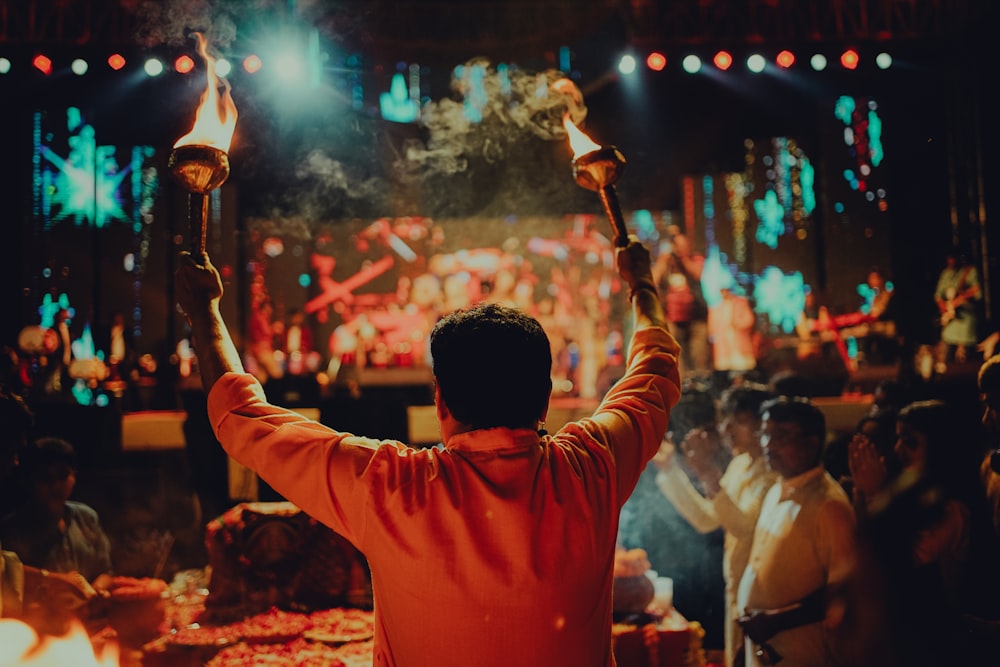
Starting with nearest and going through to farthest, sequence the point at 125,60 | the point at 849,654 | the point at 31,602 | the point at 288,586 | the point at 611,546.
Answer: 1. the point at 611,546
2. the point at 849,654
3. the point at 31,602
4. the point at 288,586
5. the point at 125,60

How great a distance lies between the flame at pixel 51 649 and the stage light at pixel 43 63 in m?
6.11

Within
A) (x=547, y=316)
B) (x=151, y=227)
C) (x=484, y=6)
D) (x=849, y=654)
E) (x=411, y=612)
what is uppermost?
(x=484, y=6)

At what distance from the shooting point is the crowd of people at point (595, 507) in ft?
5.13

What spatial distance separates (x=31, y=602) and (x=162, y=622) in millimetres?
602

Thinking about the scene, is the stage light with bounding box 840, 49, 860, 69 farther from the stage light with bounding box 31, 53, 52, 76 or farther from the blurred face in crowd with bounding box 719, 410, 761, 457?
the stage light with bounding box 31, 53, 52, 76

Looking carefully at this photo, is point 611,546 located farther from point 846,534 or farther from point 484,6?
point 484,6

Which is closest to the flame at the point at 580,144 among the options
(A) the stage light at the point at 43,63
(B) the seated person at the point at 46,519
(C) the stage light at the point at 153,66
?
(B) the seated person at the point at 46,519

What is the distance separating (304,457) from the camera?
1620 mm

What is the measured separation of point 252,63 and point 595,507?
23.0 ft

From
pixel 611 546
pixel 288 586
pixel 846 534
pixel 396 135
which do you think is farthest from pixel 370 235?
pixel 611 546

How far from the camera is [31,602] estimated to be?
11.5ft

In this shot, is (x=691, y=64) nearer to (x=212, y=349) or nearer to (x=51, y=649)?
(x=212, y=349)

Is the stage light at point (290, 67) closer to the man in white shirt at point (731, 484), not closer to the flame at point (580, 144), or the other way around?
the man in white shirt at point (731, 484)

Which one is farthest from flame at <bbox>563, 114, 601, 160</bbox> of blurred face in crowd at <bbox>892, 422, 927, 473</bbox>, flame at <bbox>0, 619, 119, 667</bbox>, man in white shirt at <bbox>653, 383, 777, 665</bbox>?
flame at <bbox>0, 619, 119, 667</bbox>
